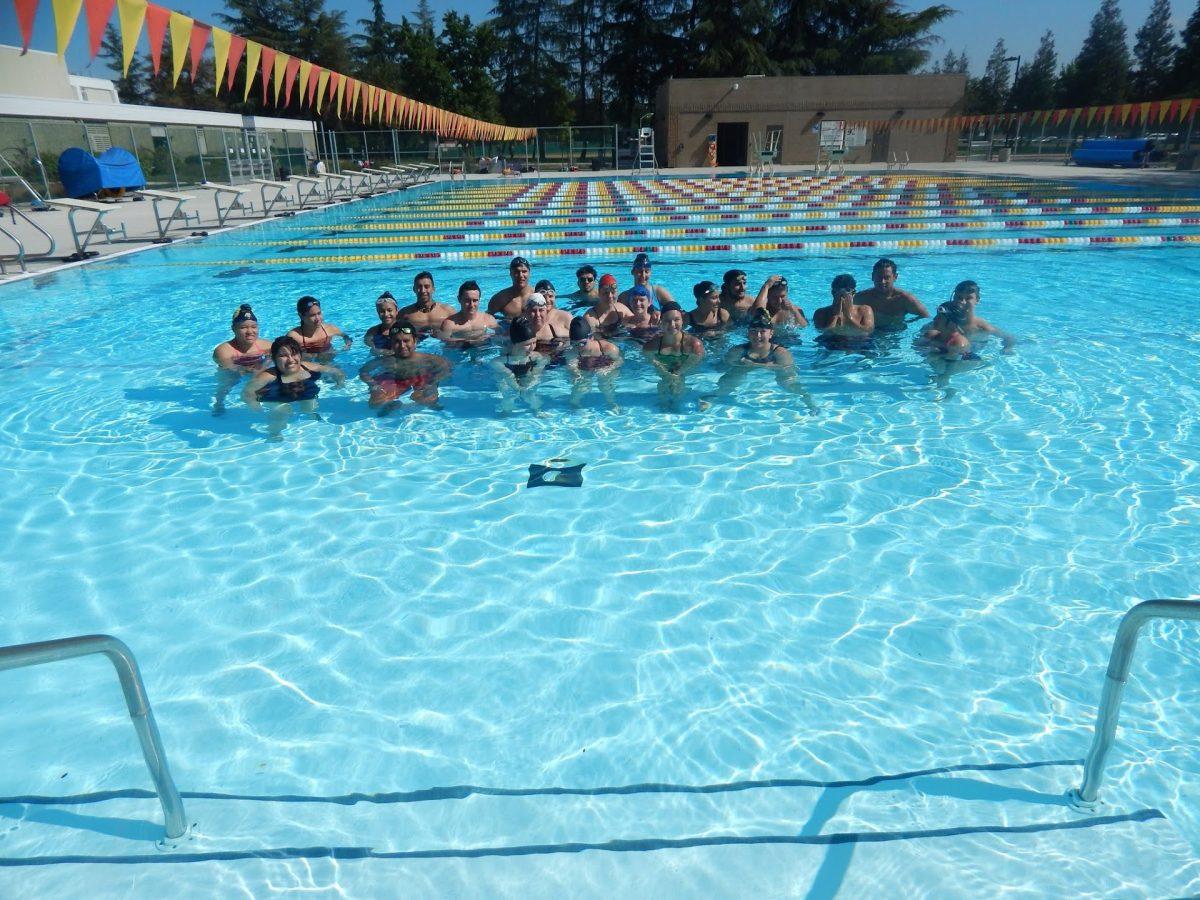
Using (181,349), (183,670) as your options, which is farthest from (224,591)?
(181,349)

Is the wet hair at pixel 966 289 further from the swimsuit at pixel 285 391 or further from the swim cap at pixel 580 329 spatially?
the swimsuit at pixel 285 391

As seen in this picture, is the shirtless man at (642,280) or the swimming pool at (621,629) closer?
the swimming pool at (621,629)

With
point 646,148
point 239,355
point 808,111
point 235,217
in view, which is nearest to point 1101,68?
point 808,111

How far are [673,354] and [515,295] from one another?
1.98 meters

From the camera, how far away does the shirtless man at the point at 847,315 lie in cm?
677

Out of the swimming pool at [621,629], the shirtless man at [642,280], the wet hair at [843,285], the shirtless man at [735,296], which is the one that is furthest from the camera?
the shirtless man at [642,280]

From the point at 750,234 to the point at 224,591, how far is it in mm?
12353

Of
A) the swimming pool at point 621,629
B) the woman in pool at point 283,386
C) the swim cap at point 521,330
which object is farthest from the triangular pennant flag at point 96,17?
the swim cap at point 521,330

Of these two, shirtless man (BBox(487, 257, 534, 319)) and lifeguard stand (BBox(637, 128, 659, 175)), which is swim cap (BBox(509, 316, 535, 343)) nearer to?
shirtless man (BBox(487, 257, 534, 319))

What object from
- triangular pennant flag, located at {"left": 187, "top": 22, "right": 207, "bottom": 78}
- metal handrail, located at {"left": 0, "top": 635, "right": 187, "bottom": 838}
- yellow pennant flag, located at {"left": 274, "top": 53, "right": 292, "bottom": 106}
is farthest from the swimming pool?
yellow pennant flag, located at {"left": 274, "top": 53, "right": 292, "bottom": 106}

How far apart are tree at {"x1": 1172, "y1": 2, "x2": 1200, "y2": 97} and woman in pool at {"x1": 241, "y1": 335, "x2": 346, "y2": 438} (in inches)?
1898

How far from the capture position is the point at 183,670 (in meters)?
3.23

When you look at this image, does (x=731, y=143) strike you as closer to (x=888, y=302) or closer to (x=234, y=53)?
(x=234, y=53)

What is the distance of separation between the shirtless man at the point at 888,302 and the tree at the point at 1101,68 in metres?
63.4
